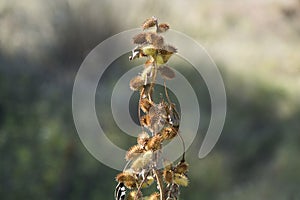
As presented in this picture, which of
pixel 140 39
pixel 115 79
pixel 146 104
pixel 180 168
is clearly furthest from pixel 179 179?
pixel 115 79

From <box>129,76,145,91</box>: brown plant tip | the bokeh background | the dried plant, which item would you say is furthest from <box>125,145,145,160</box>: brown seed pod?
the bokeh background

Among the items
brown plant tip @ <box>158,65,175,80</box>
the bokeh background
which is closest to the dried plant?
brown plant tip @ <box>158,65,175,80</box>

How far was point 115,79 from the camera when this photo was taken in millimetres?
6383

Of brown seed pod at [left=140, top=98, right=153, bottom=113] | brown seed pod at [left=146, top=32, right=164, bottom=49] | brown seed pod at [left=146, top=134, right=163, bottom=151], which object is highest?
brown seed pod at [left=146, top=32, right=164, bottom=49]

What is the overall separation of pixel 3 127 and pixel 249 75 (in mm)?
2334

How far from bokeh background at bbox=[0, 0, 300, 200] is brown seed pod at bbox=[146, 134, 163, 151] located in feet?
12.5

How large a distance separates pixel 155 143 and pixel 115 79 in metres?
5.23

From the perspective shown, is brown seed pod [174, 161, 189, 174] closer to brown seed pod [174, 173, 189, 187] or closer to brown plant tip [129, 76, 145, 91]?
brown seed pod [174, 173, 189, 187]

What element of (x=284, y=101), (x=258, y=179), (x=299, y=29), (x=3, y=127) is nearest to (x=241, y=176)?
(x=258, y=179)

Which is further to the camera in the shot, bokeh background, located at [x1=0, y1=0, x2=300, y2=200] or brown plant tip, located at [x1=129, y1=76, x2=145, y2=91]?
bokeh background, located at [x1=0, y1=0, x2=300, y2=200]

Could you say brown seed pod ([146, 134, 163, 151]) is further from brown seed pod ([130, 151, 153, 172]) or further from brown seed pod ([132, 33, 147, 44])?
brown seed pod ([132, 33, 147, 44])

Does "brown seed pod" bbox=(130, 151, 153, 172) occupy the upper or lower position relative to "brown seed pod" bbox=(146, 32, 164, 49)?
lower

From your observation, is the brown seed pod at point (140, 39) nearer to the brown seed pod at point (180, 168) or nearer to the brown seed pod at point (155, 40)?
the brown seed pod at point (155, 40)

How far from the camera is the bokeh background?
5.20 meters
